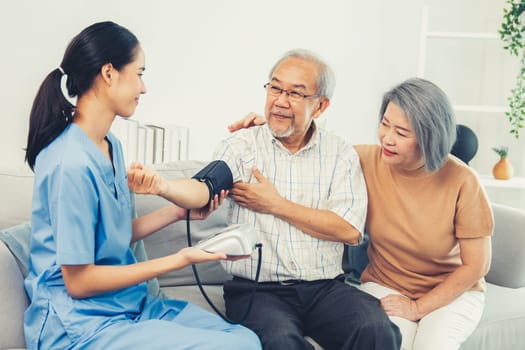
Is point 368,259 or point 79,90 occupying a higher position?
point 79,90

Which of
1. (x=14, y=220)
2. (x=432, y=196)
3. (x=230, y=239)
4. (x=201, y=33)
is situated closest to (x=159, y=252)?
(x=14, y=220)

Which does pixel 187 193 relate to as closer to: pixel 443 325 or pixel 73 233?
pixel 73 233

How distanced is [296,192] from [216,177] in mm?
272

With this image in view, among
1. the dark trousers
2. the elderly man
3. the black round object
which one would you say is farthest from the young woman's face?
the black round object

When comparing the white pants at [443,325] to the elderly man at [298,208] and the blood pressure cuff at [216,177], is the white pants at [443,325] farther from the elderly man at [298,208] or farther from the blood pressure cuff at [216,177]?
the blood pressure cuff at [216,177]

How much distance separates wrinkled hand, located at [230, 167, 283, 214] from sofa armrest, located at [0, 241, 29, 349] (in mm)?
A: 613

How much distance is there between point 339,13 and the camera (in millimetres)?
3223

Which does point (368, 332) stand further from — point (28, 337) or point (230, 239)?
point (28, 337)

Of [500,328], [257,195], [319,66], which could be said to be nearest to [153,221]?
[257,195]

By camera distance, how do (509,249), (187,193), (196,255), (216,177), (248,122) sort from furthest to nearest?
(509,249) → (248,122) → (216,177) → (187,193) → (196,255)

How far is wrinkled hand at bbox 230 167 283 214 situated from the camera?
1.79 m

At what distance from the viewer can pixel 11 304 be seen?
4.98ft

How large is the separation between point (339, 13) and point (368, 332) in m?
1.99

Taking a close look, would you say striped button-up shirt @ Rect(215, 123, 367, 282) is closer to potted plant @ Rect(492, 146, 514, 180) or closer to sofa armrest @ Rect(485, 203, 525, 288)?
sofa armrest @ Rect(485, 203, 525, 288)
